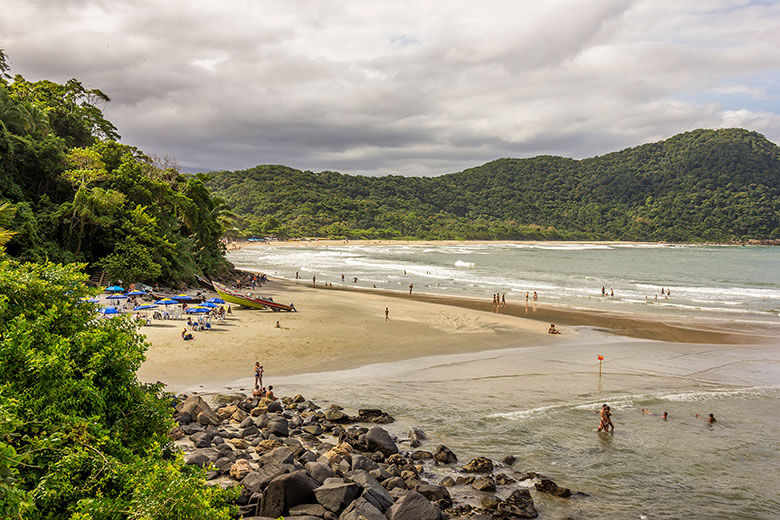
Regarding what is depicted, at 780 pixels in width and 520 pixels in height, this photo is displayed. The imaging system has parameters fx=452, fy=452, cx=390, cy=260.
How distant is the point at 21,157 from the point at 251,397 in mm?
29094

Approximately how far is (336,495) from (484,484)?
13.4 feet

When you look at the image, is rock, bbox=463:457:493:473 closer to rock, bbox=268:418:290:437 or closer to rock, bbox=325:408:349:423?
rock, bbox=325:408:349:423

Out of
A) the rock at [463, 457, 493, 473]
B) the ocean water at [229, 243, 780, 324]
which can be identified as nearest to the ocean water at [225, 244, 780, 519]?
the rock at [463, 457, 493, 473]

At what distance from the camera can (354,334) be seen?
27688mm

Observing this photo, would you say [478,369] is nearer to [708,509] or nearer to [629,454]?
[629,454]

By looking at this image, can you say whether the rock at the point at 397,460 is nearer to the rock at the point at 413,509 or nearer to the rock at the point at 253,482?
the rock at the point at 413,509

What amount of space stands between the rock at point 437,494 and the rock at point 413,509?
949 millimetres

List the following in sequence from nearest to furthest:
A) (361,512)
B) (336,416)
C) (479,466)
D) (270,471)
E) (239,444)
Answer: (361,512) < (270,471) < (479,466) < (239,444) < (336,416)

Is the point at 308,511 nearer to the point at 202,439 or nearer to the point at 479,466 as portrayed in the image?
the point at 202,439

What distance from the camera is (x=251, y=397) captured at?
16.8 metres

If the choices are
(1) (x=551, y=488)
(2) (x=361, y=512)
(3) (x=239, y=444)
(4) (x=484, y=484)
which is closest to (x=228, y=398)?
(3) (x=239, y=444)

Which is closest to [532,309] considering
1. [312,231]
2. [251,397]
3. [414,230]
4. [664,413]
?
[664,413]

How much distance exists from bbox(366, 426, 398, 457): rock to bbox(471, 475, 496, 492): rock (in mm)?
2449

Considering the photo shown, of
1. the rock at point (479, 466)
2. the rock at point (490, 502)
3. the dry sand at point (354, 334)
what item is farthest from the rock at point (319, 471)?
the dry sand at point (354, 334)
